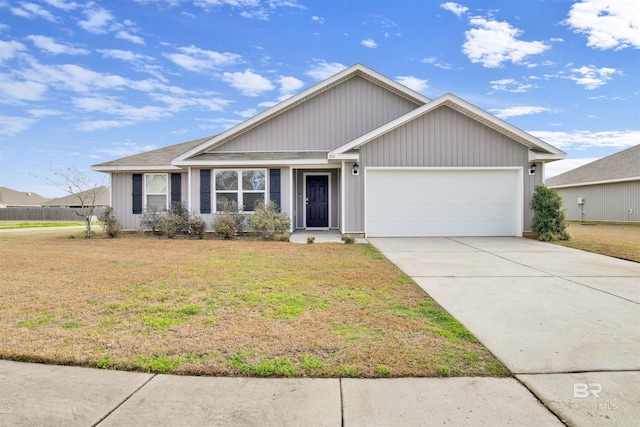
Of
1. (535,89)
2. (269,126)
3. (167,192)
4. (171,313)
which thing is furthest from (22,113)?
(535,89)

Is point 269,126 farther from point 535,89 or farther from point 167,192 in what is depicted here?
point 535,89

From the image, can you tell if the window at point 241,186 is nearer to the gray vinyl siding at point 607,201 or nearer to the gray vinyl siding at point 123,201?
the gray vinyl siding at point 123,201

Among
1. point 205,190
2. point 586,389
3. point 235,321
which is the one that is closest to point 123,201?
point 205,190

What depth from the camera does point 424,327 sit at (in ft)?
11.8

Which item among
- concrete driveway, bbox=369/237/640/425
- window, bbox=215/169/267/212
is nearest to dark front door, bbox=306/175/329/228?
window, bbox=215/169/267/212

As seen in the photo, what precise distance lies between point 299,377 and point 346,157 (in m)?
9.06

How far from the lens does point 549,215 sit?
10.8m

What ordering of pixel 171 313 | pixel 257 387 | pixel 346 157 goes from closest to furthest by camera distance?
pixel 257 387, pixel 171 313, pixel 346 157

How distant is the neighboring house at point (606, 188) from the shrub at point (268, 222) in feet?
63.5

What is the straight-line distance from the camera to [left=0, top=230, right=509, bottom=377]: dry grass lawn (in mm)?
2809

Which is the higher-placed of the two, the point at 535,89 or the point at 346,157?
the point at 535,89

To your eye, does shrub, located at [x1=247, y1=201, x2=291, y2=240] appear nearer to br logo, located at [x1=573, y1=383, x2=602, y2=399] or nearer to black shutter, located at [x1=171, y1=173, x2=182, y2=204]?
black shutter, located at [x1=171, y1=173, x2=182, y2=204]

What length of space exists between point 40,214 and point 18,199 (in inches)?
766

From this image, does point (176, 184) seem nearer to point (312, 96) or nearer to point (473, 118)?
point (312, 96)
